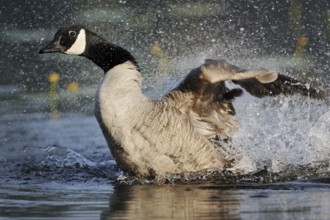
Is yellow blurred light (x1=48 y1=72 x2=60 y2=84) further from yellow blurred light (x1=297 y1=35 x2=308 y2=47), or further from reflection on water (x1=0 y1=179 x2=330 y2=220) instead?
reflection on water (x1=0 y1=179 x2=330 y2=220)

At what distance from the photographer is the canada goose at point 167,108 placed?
844 cm

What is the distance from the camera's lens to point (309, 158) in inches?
370

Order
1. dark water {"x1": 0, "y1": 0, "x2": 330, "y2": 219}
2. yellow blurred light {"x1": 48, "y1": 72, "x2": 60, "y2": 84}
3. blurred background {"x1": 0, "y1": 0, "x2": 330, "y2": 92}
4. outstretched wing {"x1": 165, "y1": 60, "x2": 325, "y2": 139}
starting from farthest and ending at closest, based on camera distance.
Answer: blurred background {"x1": 0, "y1": 0, "x2": 330, "y2": 92} < yellow blurred light {"x1": 48, "y1": 72, "x2": 60, "y2": 84} < outstretched wing {"x1": 165, "y1": 60, "x2": 325, "y2": 139} < dark water {"x1": 0, "y1": 0, "x2": 330, "y2": 219}

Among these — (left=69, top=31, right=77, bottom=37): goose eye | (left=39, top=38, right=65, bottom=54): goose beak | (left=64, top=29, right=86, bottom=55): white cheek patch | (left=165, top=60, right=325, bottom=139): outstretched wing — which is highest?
(left=69, top=31, right=77, bottom=37): goose eye

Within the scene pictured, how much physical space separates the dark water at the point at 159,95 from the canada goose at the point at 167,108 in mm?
211

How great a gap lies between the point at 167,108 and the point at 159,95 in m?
0.97

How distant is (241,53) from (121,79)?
16.6 feet

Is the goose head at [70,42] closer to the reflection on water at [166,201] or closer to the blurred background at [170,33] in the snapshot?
the reflection on water at [166,201]

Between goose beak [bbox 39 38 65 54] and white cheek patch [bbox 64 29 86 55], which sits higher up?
white cheek patch [bbox 64 29 86 55]

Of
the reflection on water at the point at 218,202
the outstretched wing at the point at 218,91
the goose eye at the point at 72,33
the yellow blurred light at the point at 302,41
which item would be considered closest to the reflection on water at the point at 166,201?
the reflection on water at the point at 218,202

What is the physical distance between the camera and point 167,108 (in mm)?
8734

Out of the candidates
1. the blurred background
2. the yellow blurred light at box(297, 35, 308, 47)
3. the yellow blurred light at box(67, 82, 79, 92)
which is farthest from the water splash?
the yellow blurred light at box(297, 35, 308, 47)

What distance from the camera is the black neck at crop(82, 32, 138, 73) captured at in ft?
28.7

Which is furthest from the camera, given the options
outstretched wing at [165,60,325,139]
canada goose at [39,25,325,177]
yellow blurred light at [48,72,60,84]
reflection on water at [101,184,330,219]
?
yellow blurred light at [48,72,60,84]
